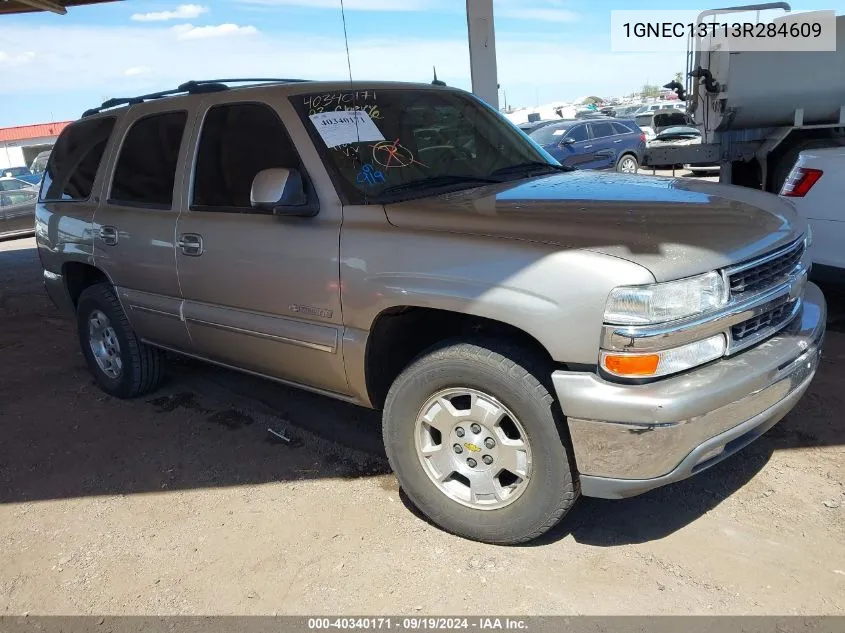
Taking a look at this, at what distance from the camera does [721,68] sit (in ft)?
30.2

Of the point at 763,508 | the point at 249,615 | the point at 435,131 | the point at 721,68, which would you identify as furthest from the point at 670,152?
the point at 249,615

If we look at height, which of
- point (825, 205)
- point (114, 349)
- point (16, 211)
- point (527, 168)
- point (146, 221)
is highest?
point (527, 168)

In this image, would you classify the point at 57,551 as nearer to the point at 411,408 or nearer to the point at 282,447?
the point at 282,447

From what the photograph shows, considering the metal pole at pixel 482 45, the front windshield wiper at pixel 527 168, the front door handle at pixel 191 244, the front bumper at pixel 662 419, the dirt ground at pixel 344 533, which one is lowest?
the dirt ground at pixel 344 533

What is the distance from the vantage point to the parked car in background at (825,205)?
470 cm

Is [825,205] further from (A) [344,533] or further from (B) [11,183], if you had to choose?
(B) [11,183]

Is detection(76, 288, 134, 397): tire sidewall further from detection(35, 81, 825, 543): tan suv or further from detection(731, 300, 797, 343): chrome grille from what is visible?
detection(731, 300, 797, 343): chrome grille

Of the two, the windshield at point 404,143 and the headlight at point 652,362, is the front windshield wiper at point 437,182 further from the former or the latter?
the headlight at point 652,362

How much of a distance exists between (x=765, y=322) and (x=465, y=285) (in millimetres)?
1208

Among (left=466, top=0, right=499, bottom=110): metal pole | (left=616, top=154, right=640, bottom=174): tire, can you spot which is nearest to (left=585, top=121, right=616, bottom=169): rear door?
(left=616, top=154, right=640, bottom=174): tire

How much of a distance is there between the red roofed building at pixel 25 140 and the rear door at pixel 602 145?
45677 mm

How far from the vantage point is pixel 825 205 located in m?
4.78

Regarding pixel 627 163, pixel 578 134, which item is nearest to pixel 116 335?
pixel 578 134

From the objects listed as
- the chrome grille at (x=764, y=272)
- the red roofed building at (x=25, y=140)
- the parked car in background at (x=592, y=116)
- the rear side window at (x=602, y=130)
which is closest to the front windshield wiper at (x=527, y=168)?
the chrome grille at (x=764, y=272)
